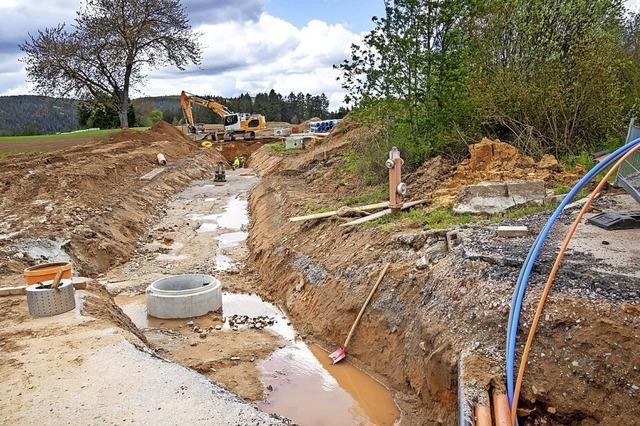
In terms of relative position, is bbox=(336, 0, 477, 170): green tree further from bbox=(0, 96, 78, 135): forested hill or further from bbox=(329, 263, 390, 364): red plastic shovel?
bbox=(0, 96, 78, 135): forested hill

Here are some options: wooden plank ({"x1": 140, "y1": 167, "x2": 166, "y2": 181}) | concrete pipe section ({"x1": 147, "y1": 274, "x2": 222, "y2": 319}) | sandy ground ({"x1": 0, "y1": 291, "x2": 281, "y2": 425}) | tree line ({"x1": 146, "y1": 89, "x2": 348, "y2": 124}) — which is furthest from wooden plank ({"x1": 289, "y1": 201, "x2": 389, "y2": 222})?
tree line ({"x1": 146, "y1": 89, "x2": 348, "y2": 124})

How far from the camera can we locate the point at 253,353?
7852 mm

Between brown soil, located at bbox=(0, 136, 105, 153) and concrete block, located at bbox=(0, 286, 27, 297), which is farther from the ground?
brown soil, located at bbox=(0, 136, 105, 153)

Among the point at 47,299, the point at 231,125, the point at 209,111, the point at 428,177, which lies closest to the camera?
the point at 47,299

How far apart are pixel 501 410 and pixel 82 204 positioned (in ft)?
42.7

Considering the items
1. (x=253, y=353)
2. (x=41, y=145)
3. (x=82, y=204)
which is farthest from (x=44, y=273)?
(x=41, y=145)

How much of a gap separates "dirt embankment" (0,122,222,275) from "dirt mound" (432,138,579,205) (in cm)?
813

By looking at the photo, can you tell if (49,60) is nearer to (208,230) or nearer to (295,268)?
(208,230)

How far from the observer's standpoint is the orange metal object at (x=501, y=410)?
4234 mm

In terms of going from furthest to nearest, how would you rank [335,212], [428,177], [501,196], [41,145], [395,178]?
[41,145] < [428,177] < [335,212] < [395,178] < [501,196]

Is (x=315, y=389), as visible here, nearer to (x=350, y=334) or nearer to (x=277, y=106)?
(x=350, y=334)

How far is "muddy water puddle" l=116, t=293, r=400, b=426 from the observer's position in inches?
246

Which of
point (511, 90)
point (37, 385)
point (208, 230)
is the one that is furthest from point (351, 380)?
point (208, 230)

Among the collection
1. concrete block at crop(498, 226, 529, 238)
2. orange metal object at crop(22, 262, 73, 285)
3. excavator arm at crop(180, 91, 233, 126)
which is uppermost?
excavator arm at crop(180, 91, 233, 126)
